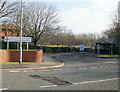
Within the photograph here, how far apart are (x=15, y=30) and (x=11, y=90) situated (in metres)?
33.8

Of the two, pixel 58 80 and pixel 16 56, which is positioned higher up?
pixel 16 56

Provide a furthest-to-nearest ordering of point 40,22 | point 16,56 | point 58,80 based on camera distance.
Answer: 1. point 40,22
2. point 16,56
3. point 58,80

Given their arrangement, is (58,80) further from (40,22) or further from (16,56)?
(40,22)

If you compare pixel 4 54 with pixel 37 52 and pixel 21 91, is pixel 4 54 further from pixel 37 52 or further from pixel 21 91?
pixel 21 91

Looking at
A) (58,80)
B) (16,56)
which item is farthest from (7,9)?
(58,80)

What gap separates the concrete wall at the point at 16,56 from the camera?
750 inches

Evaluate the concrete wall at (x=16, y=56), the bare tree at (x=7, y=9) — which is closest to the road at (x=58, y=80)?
the concrete wall at (x=16, y=56)

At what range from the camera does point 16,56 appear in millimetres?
19828

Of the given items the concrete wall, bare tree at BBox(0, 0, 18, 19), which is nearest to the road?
the concrete wall

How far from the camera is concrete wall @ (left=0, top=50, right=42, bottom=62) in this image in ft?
62.5

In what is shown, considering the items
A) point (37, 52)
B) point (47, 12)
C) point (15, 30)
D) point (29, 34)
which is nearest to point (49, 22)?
point (47, 12)

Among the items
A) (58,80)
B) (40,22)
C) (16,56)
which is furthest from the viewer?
(40,22)

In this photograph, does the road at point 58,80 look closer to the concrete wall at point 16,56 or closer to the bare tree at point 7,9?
the concrete wall at point 16,56

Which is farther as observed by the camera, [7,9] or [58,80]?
[7,9]
